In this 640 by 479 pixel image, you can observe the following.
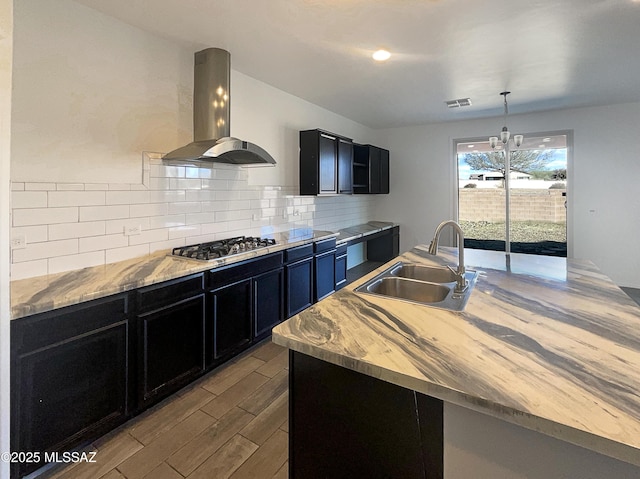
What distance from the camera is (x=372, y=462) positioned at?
3.57 feet

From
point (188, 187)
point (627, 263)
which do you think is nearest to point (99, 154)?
point (188, 187)

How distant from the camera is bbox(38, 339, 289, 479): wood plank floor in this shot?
166 cm

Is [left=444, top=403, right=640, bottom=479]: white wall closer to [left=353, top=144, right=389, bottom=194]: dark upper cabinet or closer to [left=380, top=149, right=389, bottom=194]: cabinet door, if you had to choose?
[left=353, top=144, right=389, bottom=194]: dark upper cabinet

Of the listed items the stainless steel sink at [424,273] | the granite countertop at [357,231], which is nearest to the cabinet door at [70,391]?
the stainless steel sink at [424,273]

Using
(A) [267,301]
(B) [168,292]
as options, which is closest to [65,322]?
(B) [168,292]

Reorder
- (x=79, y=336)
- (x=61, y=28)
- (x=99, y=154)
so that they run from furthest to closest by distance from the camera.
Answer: (x=99, y=154), (x=61, y=28), (x=79, y=336)

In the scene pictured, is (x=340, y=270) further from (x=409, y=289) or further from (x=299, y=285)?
(x=409, y=289)

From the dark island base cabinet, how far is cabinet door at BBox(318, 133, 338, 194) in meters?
3.15

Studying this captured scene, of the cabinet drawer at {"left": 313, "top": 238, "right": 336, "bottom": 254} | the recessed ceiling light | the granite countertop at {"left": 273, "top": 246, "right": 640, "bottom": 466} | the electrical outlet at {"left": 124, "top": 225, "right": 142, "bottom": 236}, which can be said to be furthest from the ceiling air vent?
the electrical outlet at {"left": 124, "top": 225, "right": 142, "bottom": 236}

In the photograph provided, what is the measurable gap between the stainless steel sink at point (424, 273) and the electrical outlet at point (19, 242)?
2230mm

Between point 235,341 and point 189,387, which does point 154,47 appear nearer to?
point 235,341

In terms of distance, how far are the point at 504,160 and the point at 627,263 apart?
229 cm

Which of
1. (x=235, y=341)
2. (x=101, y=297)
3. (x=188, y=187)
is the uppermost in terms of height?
(x=188, y=187)

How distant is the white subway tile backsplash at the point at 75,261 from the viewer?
2017mm
